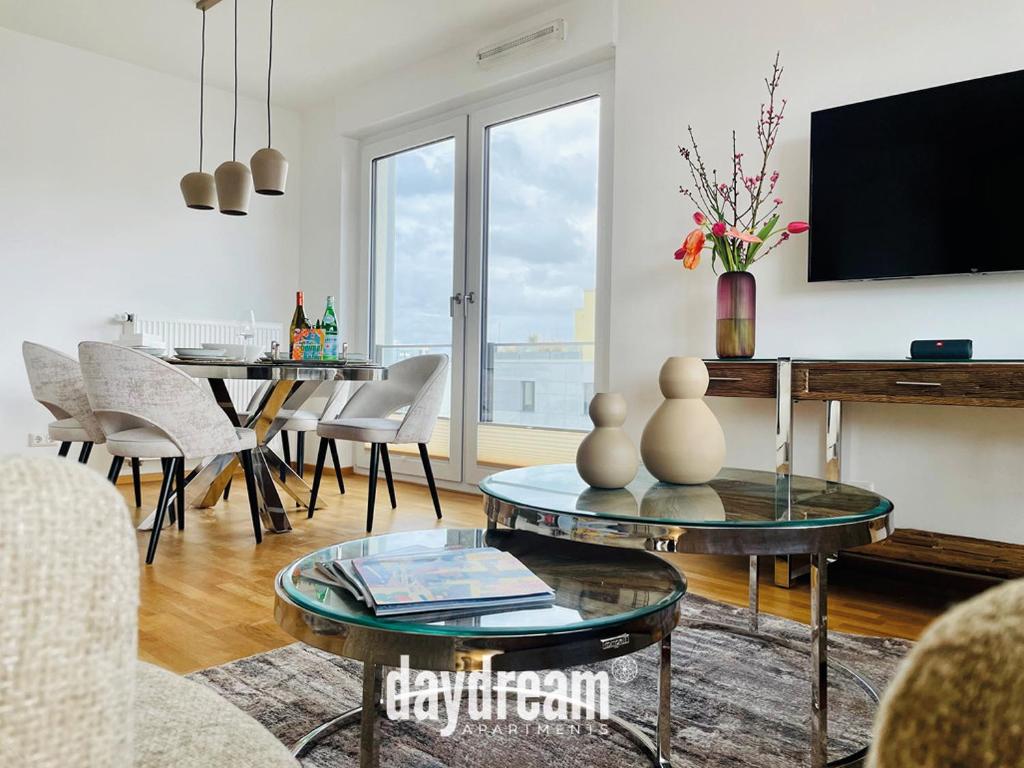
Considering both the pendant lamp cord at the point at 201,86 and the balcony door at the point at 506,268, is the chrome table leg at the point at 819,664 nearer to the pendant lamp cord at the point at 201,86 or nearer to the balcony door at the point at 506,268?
the balcony door at the point at 506,268

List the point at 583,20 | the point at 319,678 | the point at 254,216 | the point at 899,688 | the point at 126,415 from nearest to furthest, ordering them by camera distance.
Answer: the point at 899,688 < the point at 319,678 < the point at 126,415 < the point at 583,20 < the point at 254,216

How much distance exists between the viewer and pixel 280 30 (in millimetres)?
4352

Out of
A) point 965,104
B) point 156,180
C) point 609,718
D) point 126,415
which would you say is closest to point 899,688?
point 609,718

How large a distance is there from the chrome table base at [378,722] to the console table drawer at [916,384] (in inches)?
53.9

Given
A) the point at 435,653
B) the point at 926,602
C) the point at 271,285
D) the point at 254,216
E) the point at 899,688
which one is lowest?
the point at 926,602

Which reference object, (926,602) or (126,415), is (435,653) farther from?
(126,415)

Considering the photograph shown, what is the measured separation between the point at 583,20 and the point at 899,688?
407cm

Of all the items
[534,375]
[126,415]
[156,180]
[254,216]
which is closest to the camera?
[126,415]

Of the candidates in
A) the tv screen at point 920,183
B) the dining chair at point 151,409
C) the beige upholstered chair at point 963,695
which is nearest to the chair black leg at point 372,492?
the dining chair at point 151,409

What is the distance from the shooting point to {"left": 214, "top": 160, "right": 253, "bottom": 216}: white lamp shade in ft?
11.4

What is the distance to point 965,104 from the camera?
2594 mm

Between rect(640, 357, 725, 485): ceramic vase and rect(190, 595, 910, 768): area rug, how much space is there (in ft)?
1.63

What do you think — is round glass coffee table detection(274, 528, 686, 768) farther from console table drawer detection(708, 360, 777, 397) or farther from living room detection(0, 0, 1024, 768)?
console table drawer detection(708, 360, 777, 397)

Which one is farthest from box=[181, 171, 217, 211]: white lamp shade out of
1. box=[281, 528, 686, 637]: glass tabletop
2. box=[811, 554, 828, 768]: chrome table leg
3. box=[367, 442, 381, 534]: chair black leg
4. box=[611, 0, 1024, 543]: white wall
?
box=[811, 554, 828, 768]: chrome table leg
